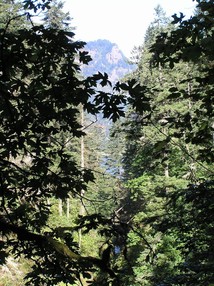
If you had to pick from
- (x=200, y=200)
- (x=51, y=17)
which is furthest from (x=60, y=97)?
(x=51, y=17)

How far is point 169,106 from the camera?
945 inches

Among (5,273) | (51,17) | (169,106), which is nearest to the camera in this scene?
(5,273)

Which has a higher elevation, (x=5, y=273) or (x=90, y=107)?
(x=5, y=273)

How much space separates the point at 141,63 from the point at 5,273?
23.4m

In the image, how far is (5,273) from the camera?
19.1 m

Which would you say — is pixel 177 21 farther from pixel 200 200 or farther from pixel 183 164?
pixel 183 164

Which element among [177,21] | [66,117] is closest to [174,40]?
[177,21]

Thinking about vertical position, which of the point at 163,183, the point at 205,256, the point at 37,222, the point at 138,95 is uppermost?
the point at 163,183

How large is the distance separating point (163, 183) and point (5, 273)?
10.7m

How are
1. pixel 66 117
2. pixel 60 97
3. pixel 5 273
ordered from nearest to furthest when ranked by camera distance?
1. pixel 60 97
2. pixel 66 117
3. pixel 5 273

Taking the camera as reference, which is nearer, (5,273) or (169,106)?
(5,273)

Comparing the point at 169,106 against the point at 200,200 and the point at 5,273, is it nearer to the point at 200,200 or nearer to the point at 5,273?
the point at 5,273

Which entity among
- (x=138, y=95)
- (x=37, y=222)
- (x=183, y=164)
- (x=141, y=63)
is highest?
(x=141, y=63)

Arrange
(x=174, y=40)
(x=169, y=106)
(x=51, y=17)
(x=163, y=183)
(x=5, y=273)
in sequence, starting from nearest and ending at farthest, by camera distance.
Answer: (x=174, y=40) < (x=5, y=273) < (x=163, y=183) < (x=169, y=106) < (x=51, y=17)
